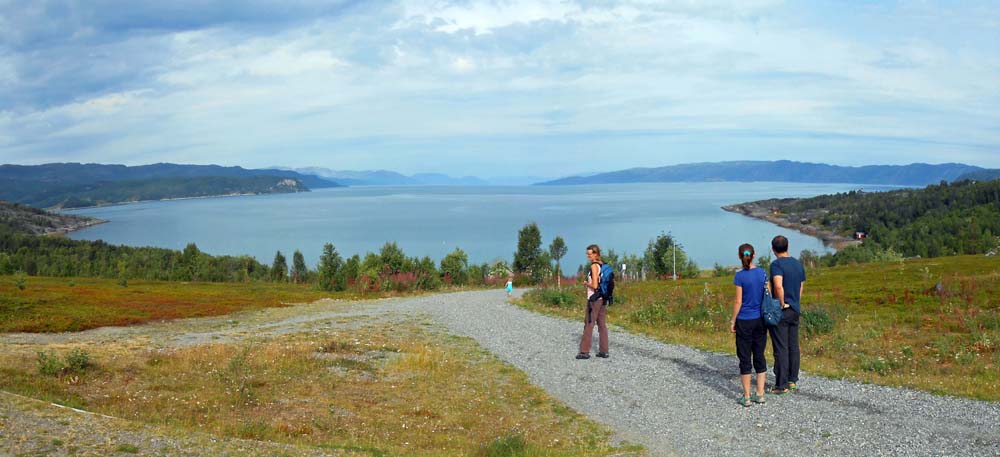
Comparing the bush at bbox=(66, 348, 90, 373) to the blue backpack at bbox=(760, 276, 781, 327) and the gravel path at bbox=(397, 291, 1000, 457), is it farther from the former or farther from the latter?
the blue backpack at bbox=(760, 276, 781, 327)

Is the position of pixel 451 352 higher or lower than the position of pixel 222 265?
higher

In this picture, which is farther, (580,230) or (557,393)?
(580,230)

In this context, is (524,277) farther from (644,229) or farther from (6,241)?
(6,241)

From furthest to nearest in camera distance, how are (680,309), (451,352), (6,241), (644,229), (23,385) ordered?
(644,229)
(6,241)
(680,309)
(451,352)
(23,385)

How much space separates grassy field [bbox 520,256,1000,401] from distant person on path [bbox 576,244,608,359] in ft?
9.38

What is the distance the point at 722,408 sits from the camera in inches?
424

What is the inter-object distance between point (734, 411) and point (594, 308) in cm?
466

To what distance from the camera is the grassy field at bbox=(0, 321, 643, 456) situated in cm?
995

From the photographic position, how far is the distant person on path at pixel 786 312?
1093 centimetres

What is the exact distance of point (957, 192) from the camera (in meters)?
164

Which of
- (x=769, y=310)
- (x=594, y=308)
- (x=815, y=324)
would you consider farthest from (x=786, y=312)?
(x=815, y=324)

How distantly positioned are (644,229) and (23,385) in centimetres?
16114

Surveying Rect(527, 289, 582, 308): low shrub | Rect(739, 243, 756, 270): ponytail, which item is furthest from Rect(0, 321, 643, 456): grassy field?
Rect(527, 289, 582, 308): low shrub

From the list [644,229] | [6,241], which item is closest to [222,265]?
[6,241]
